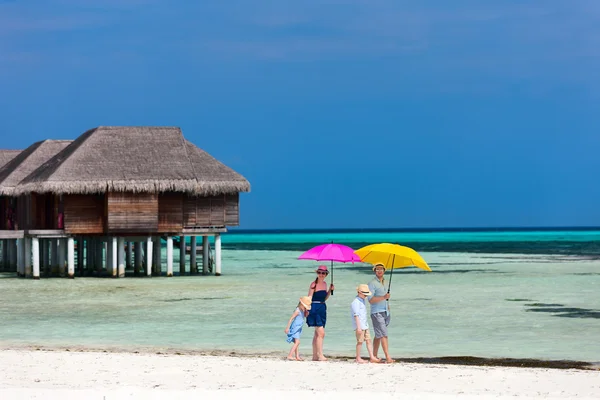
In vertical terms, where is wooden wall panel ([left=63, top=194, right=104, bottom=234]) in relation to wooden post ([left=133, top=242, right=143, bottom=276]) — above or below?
above

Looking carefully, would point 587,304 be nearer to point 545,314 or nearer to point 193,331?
point 545,314

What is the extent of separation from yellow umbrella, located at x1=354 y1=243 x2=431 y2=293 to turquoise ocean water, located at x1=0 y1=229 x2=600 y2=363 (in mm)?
2449

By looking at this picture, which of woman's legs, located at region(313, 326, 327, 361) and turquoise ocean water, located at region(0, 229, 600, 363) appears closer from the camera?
woman's legs, located at region(313, 326, 327, 361)

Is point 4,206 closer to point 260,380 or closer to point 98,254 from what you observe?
point 98,254

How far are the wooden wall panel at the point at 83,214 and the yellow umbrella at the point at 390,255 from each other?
70.6 feet

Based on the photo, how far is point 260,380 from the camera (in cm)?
1102

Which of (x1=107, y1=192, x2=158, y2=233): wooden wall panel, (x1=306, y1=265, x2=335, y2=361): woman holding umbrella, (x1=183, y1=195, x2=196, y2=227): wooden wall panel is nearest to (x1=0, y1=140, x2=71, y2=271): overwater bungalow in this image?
(x1=107, y1=192, x2=158, y2=233): wooden wall panel

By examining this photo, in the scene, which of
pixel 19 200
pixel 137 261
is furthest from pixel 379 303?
pixel 19 200

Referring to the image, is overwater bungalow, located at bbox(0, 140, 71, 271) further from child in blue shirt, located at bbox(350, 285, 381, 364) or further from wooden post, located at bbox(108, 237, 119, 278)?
child in blue shirt, located at bbox(350, 285, 381, 364)

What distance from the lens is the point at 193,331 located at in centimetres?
1825

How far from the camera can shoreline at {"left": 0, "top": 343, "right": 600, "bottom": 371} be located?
13.9 metres

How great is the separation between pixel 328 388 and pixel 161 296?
16.2 m

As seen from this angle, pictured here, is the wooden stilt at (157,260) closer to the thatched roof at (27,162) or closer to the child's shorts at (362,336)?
the thatched roof at (27,162)

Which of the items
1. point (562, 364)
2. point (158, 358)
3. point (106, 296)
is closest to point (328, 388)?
point (158, 358)
